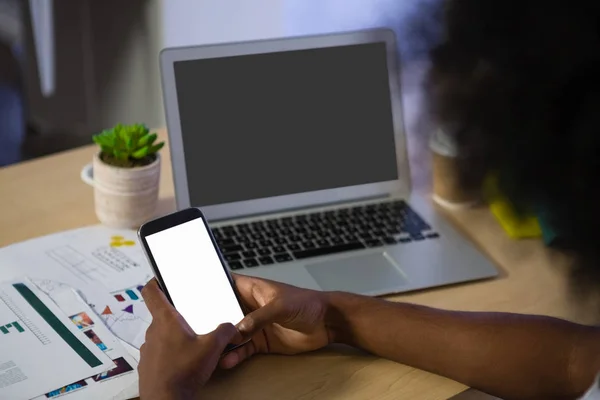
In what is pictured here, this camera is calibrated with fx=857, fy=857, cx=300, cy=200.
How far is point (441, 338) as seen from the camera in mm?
958

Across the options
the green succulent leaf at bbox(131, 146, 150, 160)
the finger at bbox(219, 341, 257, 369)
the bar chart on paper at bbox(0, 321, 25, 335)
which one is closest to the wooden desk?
the finger at bbox(219, 341, 257, 369)

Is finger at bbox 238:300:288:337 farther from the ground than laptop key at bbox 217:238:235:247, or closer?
closer

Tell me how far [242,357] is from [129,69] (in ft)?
6.15

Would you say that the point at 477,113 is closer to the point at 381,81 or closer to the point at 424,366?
the point at 424,366

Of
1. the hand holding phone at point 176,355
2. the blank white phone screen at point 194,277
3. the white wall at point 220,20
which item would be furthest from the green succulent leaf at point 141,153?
the white wall at point 220,20

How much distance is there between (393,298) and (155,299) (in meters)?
0.32

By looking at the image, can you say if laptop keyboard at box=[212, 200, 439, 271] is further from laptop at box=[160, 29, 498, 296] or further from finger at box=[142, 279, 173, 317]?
finger at box=[142, 279, 173, 317]

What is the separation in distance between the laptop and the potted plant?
0.04 m

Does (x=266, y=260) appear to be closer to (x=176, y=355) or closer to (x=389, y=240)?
(x=389, y=240)

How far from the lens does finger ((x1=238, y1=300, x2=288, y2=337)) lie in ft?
2.97

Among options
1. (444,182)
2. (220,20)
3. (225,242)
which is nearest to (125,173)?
(225,242)

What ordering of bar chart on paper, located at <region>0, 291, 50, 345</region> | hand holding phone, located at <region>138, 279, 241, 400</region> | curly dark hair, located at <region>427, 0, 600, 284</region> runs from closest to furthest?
curly dark hair, located at <region>427, 0, 600, 284</region> → hand holding phone, located at <region>138, 279, 241, 400</region> → bar chart on paper, located at <region>0, 291, 50, 345</region>

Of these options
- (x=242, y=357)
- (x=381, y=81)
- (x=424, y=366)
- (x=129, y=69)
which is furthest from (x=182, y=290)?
(x=129, y=69)

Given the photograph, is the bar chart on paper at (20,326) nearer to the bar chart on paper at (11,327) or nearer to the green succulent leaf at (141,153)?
the bar chart on paper at (11,327)
